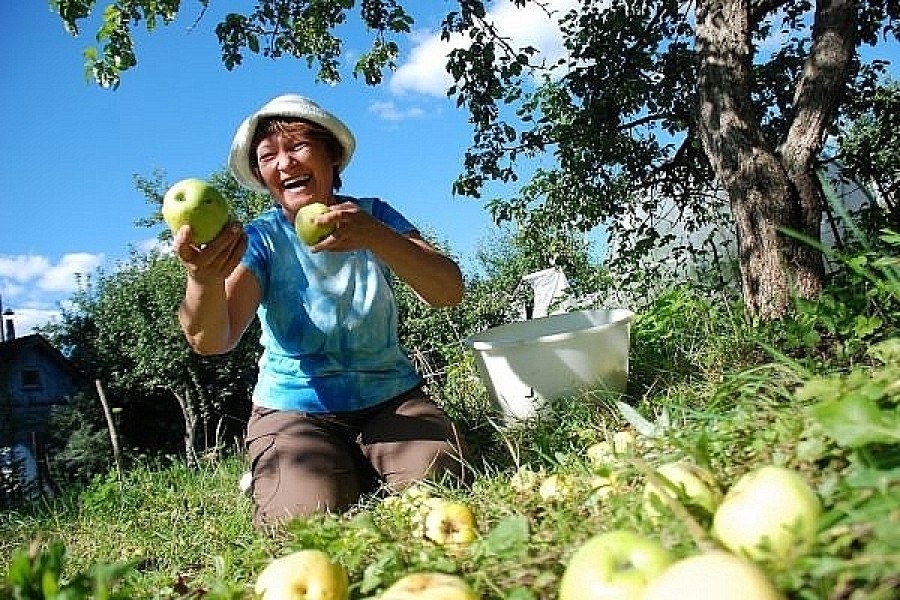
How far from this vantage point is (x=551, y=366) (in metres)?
2.99

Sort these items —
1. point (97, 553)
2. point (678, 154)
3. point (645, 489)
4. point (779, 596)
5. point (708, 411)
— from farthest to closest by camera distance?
point (678, 154), point (97, 553), point (708, 411), point (645, 489), point (779, 596)

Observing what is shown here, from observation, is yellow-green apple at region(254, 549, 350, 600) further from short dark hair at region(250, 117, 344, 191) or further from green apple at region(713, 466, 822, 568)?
short dark hair at region(250, 117, 344, 191)

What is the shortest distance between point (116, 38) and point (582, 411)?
9.21ft

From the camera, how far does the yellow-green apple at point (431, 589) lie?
0.92 metres

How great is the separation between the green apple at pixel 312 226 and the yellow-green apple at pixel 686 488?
1.38m

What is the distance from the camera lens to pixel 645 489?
118 centimetres

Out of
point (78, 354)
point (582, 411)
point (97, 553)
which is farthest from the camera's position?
point (78, 354)

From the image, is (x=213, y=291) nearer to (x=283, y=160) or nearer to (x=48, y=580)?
(x=283, y=160)

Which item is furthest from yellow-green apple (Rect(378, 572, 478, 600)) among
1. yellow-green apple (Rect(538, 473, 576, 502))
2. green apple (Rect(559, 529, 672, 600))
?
yellow-green apple (Rect(538, 473, 576, 502))

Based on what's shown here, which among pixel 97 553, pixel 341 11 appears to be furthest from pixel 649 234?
pixel 97 553

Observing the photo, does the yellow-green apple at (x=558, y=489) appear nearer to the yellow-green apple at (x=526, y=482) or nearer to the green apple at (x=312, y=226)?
the yellow-green apple at (x=526, y=482)

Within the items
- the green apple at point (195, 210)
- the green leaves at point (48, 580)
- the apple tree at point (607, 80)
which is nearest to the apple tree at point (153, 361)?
the apple tree at point (607, 80)

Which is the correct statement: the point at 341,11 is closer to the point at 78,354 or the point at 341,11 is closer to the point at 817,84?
the point at 817,84

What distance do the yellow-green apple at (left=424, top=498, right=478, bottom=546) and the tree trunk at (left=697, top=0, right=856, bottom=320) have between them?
7.80 feet
